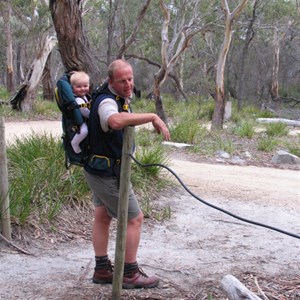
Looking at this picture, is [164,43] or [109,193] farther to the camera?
[164,43]

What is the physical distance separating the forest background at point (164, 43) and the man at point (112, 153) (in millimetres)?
3699

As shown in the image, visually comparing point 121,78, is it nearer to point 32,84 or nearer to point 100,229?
point 100,229

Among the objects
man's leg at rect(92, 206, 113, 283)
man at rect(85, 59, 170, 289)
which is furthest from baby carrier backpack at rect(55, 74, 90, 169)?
man's leg at rect(92, 206, 113, 283)

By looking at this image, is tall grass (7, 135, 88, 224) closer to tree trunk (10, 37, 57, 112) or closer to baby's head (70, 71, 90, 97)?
baby's head (70, 71, 90, 97)

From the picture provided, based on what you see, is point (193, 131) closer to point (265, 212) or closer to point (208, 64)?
point (265, 212)

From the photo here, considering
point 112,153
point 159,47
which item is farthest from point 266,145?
point 159,47

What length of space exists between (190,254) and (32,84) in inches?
540

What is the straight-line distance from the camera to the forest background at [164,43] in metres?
13.6

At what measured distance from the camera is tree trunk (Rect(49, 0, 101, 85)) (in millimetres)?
6576

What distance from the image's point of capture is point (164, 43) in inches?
604

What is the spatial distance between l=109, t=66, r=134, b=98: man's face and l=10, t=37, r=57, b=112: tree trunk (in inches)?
559

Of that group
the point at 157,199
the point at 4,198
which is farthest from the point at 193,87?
the point at 4,198

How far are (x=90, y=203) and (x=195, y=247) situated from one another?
1.34 m

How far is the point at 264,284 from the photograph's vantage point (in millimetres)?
3760
